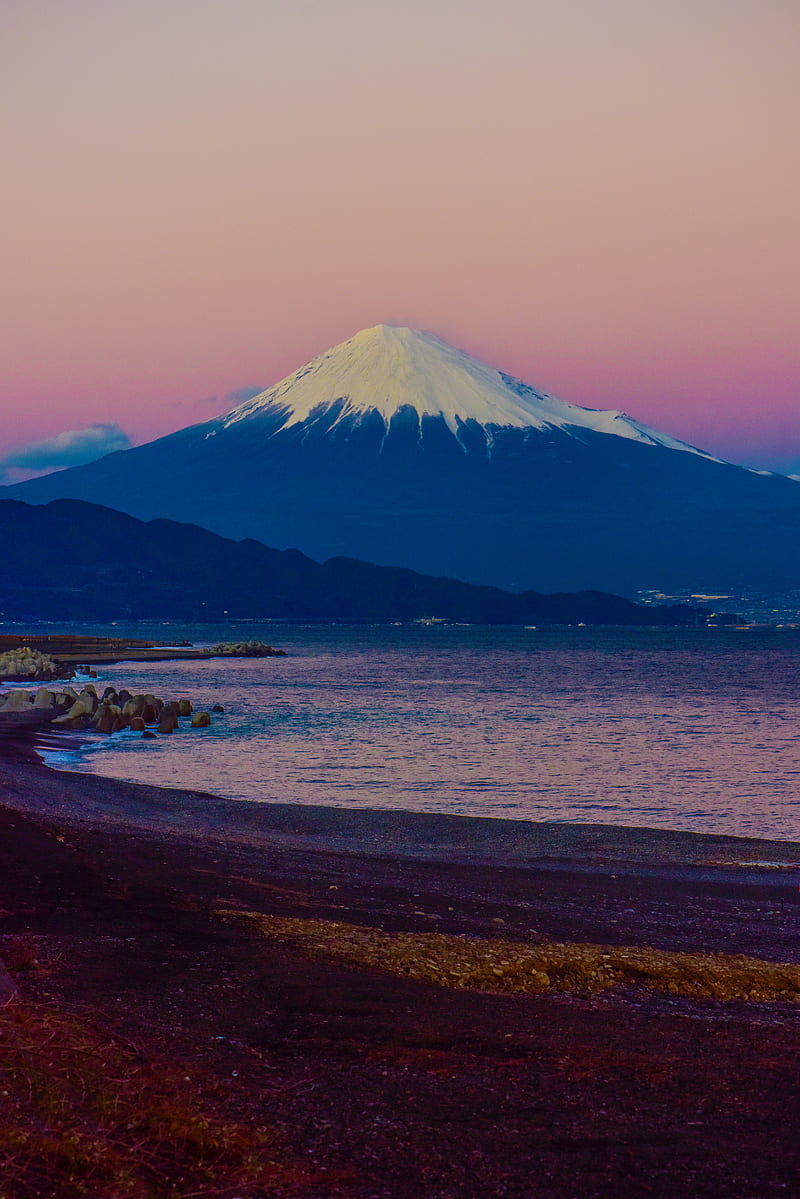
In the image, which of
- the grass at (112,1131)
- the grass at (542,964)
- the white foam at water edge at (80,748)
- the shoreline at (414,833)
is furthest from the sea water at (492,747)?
the grass at (112,1131)

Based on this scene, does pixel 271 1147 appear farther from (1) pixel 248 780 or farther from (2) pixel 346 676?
Result: (2) pixel 346 676

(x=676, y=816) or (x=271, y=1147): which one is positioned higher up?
(x=271, y=1147)

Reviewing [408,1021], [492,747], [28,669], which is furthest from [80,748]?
[28,669]

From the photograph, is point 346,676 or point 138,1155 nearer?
point 138,1155

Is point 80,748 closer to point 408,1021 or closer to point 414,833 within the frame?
point 414,833

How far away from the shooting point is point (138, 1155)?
5891 mm

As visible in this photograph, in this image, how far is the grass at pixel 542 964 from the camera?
9688 mm

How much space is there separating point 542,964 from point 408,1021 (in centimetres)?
209

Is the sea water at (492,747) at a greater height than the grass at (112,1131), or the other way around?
the grass at (112,1131)

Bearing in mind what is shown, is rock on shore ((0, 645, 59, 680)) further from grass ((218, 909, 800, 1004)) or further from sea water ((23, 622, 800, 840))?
grass ((218, 909, 800, 1004))

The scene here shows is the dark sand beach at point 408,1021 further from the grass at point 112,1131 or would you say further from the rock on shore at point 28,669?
the rock on shore at point 28,669

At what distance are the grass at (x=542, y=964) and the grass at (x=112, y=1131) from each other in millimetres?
3269

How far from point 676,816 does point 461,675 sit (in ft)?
212

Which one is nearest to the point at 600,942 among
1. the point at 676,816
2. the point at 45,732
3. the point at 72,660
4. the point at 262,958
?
the point at 262,958
